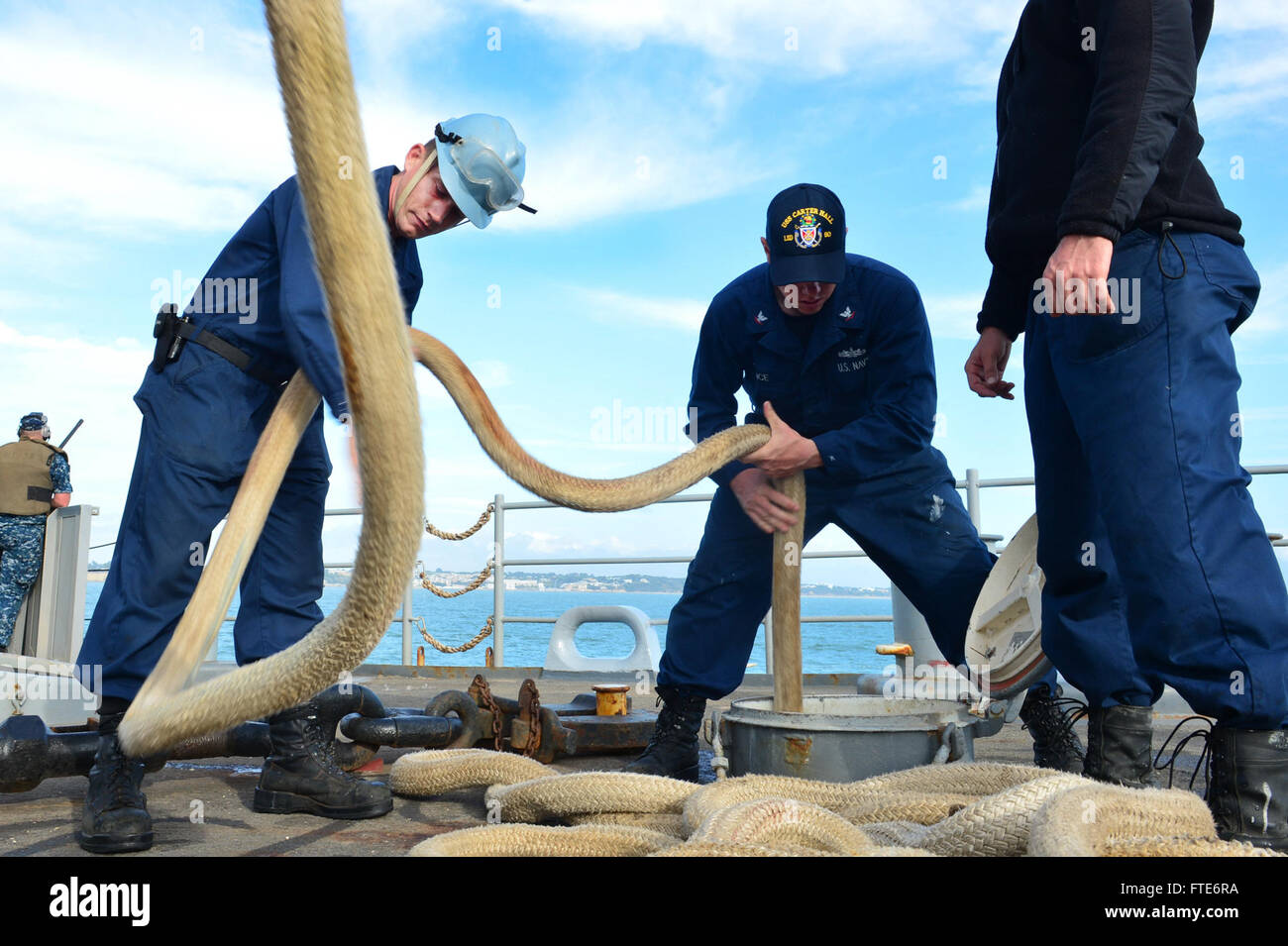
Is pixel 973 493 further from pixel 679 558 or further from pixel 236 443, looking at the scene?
pixel 236 443

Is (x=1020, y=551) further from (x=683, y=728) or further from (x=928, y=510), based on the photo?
(x=683, y=728)

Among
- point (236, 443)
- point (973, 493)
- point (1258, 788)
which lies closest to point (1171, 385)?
point (1258, 788)

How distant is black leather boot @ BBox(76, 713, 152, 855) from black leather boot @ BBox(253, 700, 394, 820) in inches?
11.6

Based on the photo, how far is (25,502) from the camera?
5.59 metres

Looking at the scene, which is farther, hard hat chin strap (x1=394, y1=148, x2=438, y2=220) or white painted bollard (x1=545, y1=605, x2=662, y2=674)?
white painted bollard (x1=545, y1=605, x2=662, y2=674)

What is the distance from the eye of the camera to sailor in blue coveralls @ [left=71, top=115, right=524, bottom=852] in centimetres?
191

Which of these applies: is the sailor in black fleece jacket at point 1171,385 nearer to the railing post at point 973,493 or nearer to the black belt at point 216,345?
the black belt at point 216,345

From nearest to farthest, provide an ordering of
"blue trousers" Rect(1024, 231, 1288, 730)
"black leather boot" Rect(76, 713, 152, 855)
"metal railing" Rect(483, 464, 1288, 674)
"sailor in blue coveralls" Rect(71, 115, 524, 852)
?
"blue trousers" Rect(1024, 231, 1288, 730)
"black leather boot" Rect(76, 713, 152, 855)
"sailor in blue coveralls" Rect(71, 115, 524, 852)
"metal railing" Rect(483, 464, 1288, 674)

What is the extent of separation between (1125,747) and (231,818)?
5.90ft

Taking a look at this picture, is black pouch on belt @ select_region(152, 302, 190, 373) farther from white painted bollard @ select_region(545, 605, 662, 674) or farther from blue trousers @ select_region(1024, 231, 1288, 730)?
white painted bollard @ select_region(545, 605, 662, 674)

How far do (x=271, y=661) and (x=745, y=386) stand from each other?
6.80ft

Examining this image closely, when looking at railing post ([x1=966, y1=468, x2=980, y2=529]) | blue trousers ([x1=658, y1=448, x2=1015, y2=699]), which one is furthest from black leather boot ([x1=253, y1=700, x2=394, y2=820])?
railing post ([x1=966, y1=468, x2=980, y2=529])

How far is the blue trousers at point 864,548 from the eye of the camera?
2.66 metres
